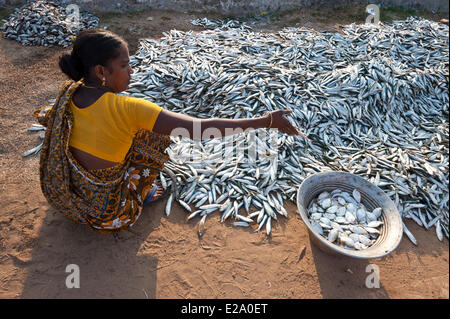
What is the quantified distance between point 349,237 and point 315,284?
567 millimetres

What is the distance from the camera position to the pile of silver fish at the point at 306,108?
3.42 metres

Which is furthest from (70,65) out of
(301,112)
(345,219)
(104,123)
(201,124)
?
(301,112)

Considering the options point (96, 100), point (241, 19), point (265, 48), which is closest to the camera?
point (96, 100)

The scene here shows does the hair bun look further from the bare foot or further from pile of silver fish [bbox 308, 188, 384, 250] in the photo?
pile of silver fish [bbox 308, 188, 384, 250]

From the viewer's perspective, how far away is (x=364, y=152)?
3.88 meters

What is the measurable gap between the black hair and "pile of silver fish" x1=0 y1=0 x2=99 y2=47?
544 cm

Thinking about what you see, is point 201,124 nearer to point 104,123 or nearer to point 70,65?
point 104,123

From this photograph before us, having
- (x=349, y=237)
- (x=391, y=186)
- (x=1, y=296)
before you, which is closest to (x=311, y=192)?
(x=349, y=237)

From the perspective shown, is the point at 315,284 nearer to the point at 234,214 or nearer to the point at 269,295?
the point at 269,295

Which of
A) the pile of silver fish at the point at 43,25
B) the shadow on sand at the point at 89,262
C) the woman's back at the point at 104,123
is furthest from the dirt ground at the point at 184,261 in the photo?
the pile of silver fish at the point at 43,25

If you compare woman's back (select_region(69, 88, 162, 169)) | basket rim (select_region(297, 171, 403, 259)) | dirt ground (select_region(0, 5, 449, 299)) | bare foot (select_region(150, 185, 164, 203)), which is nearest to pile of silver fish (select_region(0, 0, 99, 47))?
dirt ground (select_region(0, 5, 449, 299))

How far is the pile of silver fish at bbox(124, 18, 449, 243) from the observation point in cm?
342

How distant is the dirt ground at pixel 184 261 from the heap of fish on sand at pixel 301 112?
0.69 feet

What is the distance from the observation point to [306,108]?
13.9 feet
